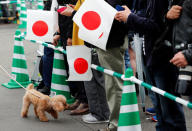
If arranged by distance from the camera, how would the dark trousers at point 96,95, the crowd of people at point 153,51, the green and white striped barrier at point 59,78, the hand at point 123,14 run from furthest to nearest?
the green and white striped barrier at point 59,78
the dark trousers at point 96,95
the hand at point 123,14
the crowd of people at point 153,51

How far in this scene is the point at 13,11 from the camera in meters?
21.9

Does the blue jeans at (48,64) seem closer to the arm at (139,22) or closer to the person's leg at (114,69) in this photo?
the person's leg at (114,69)

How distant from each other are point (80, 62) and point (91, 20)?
0.84m

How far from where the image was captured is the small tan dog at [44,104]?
4.68 m

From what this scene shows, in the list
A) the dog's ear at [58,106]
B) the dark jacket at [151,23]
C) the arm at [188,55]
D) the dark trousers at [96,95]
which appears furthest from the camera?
the dark trousers at [96,95]

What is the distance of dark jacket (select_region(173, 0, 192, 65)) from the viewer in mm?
2559

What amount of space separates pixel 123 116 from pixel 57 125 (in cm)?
162

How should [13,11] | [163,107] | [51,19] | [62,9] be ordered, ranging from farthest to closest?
[13,11], [51,19], [62,9], [163,107]

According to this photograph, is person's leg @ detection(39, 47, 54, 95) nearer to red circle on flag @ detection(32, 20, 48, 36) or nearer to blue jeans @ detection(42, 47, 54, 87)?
blue jeans @ detection(42, 47, 54, 87)

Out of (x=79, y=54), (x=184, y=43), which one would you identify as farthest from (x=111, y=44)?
(x=184, y=43)

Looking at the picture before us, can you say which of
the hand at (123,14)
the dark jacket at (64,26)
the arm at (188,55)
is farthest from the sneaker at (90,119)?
the arm at (188,55)

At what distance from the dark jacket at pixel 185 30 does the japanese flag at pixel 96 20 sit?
35.3 inches

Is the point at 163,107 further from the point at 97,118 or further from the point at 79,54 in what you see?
the point at 97,118

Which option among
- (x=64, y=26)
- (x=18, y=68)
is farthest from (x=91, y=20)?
(x=18, y=68)
